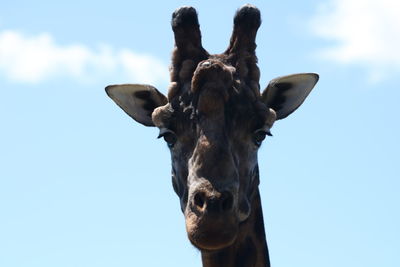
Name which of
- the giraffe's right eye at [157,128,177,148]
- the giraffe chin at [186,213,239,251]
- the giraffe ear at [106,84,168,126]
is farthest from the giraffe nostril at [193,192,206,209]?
the giraffe ear at [106,84,168,126]

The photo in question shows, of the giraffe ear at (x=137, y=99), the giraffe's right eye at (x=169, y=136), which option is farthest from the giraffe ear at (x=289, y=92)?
the giraffe's right eye at (x=169, y=136)

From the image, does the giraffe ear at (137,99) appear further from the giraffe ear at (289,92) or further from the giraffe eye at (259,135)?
the giraffe eye at (259,135)

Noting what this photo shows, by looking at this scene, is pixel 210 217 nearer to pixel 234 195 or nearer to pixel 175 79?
pixel 234 195

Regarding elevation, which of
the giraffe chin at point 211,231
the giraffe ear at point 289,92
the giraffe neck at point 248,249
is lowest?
the giraffe chin at point 211,231

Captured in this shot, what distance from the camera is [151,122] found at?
13.6 m

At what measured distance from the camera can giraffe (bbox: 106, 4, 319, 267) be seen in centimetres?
1064

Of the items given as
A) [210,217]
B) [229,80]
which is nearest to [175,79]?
[229,80]

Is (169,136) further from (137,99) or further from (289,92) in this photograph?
(289,92)

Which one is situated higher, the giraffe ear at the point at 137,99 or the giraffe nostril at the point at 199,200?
the giraffe ear at the point at 137,99

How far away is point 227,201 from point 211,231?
0.38m

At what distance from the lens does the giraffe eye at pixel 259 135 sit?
471 inches

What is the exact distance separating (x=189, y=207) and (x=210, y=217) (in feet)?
1.30

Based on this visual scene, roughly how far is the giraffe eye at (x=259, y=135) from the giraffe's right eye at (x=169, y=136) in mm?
951

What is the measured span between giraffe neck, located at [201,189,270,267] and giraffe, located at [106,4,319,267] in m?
0.01
